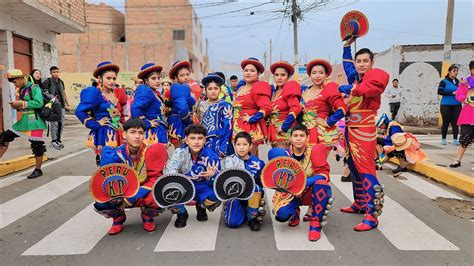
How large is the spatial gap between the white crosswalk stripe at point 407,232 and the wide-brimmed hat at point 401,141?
1.91 metres

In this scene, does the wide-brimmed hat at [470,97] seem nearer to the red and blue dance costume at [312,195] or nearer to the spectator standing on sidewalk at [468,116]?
the spectator standing on sidewalk at [468,116]

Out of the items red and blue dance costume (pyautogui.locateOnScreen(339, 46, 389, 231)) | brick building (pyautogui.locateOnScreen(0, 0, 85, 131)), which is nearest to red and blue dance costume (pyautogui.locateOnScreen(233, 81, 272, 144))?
red and blue dance costume (pyautogui.locateOnScreen(339, 46, 389, 231))

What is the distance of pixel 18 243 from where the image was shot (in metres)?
3.69

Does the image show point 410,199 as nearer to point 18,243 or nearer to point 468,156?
point 468,156

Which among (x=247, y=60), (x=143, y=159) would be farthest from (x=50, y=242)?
(x=247, y=60)

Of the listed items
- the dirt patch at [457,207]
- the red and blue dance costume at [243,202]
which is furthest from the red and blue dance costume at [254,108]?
the dirt patch at [457,207]

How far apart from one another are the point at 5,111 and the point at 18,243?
9796 mm

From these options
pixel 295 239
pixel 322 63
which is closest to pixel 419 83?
pixel 322 63

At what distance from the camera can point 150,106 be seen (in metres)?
4.81

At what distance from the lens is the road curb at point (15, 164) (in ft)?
22.3

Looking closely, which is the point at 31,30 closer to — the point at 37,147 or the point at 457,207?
the point at 37,147

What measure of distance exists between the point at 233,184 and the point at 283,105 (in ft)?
4.63

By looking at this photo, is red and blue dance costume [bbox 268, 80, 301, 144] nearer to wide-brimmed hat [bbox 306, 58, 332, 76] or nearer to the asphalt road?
wide-brimmed hat [bbox 306, 58, 332, 76]

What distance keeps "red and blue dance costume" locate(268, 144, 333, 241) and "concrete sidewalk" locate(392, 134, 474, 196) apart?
2857 millimetres
